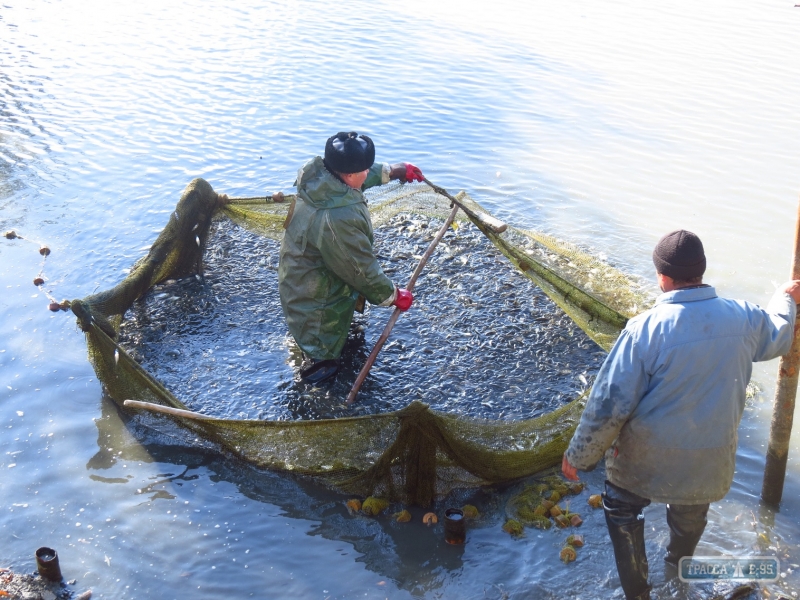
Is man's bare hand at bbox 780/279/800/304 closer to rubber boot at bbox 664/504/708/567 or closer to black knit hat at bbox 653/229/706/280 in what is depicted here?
black knit hat at bbox 653/229/706/280

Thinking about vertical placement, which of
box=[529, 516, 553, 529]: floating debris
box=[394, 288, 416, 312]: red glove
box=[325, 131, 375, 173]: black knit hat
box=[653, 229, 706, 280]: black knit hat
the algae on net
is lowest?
box=[529, 516, 553, 529]: floating debris

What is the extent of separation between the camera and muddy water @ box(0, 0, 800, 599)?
15.4ft

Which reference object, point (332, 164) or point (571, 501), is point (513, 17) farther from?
point (571, 501)

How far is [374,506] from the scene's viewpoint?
4875 millimetres

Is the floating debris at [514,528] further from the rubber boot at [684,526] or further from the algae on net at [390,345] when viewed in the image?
the algae on net at [390,345]

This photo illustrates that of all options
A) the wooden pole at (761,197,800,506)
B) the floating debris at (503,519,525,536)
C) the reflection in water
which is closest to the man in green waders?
the reflection in water

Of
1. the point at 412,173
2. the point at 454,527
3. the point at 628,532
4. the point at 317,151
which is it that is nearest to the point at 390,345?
the point at 412,173

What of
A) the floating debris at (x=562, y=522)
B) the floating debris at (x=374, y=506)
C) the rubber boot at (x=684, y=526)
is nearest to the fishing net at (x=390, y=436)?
the floating debris at (x=374, y=506)

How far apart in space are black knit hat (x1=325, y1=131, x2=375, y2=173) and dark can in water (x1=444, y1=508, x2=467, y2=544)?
2.54m

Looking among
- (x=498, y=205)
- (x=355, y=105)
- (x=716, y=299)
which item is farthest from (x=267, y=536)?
(x=355, y=105)

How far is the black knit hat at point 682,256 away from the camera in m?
3.35

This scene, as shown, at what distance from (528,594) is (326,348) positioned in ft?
8.34

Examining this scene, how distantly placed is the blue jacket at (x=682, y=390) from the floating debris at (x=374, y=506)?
5.69 ft

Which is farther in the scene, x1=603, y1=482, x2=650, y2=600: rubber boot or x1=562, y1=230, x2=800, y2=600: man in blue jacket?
x1=603, y1=482, x2=650, y2=600: rubber boot
